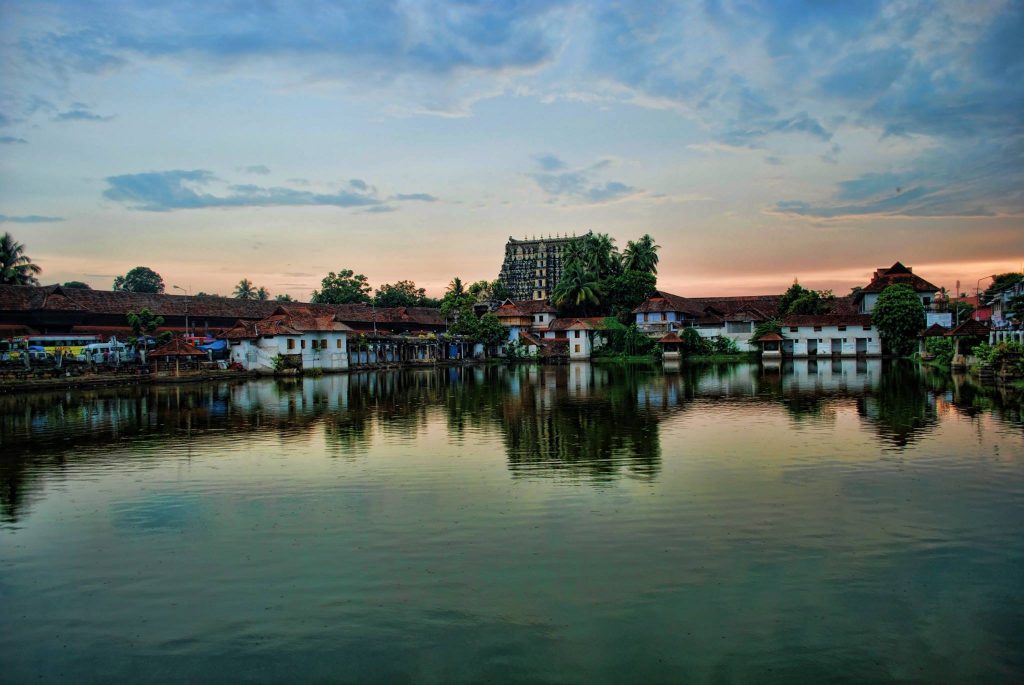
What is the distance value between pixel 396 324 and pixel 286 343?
17.4m

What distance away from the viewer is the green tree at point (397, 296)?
246 ft

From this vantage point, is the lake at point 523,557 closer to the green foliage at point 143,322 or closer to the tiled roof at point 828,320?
the green foliage at point 143,322

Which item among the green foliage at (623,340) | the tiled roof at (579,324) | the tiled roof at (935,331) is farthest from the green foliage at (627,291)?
the tiled roof at (935,331)

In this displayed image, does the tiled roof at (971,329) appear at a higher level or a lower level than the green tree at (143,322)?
lower

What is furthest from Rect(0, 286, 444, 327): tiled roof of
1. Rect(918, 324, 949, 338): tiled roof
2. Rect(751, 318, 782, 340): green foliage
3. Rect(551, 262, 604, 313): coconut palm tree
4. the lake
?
Rect(918, 324, 949, 338): tiled roof

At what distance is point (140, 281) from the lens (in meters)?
85.2

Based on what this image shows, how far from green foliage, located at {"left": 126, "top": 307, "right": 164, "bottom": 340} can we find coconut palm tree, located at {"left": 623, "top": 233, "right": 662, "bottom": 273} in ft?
136

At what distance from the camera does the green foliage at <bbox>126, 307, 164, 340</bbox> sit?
149ft

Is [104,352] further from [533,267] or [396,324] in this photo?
[533,267]

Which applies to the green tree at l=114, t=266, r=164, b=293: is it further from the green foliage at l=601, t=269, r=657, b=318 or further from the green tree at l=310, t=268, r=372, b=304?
the green foliage at l=601, t=269, r=657, b=318

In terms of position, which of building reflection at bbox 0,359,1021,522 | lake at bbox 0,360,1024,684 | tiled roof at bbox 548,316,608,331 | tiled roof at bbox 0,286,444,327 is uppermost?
tiled roof at bbox 0,286,444,327

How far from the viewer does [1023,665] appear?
5656mm

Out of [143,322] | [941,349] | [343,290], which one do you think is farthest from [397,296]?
[941,349]

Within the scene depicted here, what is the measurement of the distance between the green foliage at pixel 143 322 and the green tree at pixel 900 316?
5056 cm
